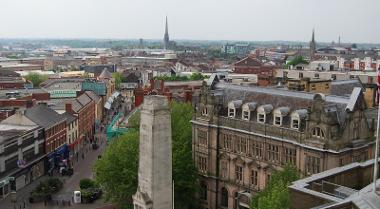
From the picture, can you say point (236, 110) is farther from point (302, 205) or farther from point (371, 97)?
point (302, 205)

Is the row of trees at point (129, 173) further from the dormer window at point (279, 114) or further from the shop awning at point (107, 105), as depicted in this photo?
the shop awning at point (107, 105)

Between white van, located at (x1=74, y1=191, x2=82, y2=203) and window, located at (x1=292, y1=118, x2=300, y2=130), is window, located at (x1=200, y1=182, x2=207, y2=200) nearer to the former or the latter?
window, located at (x1=292, y1=118, x2=300, y2=130)

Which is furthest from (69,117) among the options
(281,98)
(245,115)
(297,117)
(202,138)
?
(297,117)

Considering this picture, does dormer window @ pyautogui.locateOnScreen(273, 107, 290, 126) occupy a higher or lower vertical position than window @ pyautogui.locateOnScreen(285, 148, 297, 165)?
higher

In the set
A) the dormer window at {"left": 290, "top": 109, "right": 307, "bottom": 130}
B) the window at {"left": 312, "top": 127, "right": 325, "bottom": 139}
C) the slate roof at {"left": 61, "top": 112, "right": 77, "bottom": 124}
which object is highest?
the dormer window at {"left": 290, "top": 109, "right": 307, "bottom": 130}

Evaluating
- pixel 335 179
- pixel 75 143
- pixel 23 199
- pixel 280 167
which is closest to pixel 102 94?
pixel 75 143

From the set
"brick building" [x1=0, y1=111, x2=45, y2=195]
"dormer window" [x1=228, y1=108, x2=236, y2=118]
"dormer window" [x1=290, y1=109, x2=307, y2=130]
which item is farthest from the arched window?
"brick building" [x1=0, y1=111, x2=45, y2=195]

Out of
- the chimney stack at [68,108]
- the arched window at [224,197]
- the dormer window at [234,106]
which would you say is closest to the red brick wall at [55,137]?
the chimney stack at [68,108]

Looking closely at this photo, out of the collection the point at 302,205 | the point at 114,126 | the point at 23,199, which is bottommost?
the point at 23,199
